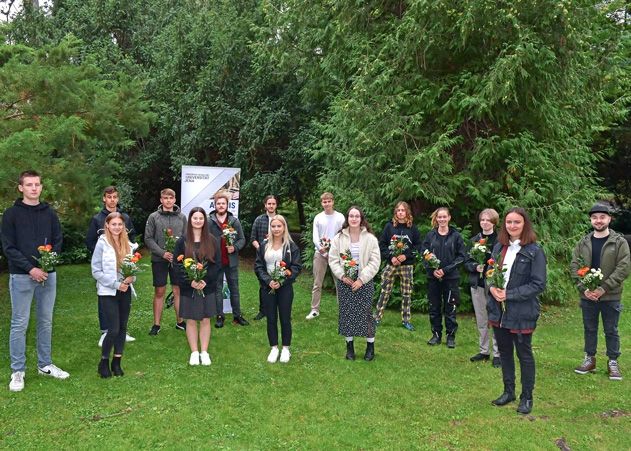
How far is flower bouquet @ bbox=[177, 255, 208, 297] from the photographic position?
602cm

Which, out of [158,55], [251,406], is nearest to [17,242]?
[251,406]

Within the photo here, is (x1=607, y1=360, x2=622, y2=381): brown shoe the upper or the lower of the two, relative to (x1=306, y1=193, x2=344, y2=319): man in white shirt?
lower

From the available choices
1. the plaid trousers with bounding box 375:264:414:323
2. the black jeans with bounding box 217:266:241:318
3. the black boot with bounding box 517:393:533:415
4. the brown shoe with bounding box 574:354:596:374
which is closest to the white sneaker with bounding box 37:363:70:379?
the black jeans with bounding box 217:266:241:318

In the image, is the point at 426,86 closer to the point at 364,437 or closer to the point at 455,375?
the point at 455,375

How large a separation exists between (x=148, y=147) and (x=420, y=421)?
14.2m

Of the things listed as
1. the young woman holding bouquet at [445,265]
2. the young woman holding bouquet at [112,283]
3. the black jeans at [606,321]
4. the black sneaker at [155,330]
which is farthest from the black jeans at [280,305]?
the black jeans at [606,321]

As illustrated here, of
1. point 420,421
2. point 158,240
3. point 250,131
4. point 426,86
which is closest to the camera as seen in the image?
point 420,421

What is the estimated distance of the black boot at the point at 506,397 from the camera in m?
5.36

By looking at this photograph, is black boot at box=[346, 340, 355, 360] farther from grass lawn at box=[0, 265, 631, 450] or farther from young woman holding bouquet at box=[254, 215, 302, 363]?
young woman holding bouquet at box=[254, 215, 302, 363]

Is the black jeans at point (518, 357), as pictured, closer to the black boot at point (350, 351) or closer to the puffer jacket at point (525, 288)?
the puffer jacket at point (525, 288)

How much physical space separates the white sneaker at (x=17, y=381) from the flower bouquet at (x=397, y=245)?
4866mm

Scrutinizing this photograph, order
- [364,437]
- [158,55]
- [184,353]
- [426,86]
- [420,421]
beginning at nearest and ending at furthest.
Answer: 1. [364,437]
2. [420,421]
3. [184,353]
4. [426,86]
5. [158,55]

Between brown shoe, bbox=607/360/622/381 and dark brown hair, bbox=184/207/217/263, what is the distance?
4760 millimetres

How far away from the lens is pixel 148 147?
1705 centimetres
